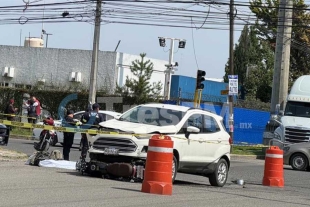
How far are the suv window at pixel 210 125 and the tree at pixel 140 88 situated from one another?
2140 cm

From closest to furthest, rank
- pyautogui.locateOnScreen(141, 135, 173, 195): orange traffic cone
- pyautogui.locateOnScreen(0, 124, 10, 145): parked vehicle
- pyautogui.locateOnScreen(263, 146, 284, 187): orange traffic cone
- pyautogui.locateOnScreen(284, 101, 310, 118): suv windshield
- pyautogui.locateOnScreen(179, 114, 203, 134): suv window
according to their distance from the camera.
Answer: pyautogui.locateOnScreen(141, 135, 173, 195): orange traffic cone → pyautogui.locateOnScreen(179, 114, 203, 134): suv window → pyautogui.locateOnScreen(263, 146, 284, 187): orange traffic cone → pyautogui.locateOnScreen(0, 124, 10, 145): parked vehicle → pyautogui.locateOnScreen(284, 101, 310, 118): suv windshield

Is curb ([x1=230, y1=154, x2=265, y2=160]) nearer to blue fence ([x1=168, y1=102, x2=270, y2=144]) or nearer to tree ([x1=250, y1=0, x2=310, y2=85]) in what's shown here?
blue fence ([x1=168, y1=102, x2=270, y2=144])

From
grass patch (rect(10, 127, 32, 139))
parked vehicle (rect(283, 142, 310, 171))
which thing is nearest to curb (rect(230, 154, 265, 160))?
parked vehicle (rect(283, 142, 310, 171))

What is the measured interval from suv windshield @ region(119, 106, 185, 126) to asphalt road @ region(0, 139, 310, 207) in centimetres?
151

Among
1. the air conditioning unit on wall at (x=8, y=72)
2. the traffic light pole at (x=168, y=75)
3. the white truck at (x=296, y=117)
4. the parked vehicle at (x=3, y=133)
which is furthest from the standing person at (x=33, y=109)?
the air conditioning unit on wall at (x=8, y=72)

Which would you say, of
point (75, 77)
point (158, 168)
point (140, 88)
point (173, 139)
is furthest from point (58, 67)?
point (158, 168)

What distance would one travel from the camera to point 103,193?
505 inches

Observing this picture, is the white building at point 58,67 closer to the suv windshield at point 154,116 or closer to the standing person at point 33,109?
the standing person at point 33,109

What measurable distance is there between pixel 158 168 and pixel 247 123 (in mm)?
26049

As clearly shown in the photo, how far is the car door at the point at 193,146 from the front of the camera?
53.1 ft

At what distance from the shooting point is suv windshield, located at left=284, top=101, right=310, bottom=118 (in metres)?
29.3

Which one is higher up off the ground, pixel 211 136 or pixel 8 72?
pixel 8 72

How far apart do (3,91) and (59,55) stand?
9.29 meters

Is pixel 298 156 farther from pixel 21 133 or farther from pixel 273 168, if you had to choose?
pixel 21 133
